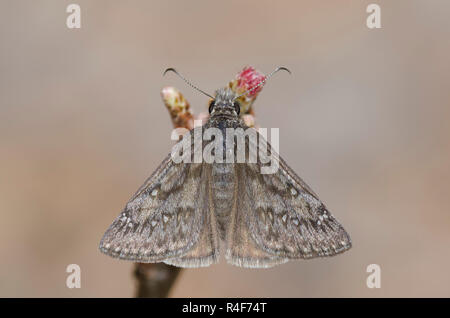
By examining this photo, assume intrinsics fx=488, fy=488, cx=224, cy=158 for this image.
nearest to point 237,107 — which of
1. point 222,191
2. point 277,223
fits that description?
point 222,191

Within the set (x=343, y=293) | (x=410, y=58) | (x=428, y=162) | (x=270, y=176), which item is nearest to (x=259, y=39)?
(x=410, y=58)

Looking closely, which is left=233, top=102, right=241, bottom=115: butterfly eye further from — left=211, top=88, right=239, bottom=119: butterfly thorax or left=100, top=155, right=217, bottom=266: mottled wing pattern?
left=100, top=155, right=217, bottom=266: mottled wing pattern

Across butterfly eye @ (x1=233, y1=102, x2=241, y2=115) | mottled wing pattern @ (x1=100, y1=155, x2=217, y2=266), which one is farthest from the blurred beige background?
butterfly eye @ (x1=233, y1=102, x2=241, y2=115)

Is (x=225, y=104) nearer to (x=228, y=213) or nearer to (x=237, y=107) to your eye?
(x=237, y=107)

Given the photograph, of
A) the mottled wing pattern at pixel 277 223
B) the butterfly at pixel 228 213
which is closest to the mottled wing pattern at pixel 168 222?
the butterfly at pixel 228 213
